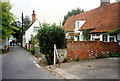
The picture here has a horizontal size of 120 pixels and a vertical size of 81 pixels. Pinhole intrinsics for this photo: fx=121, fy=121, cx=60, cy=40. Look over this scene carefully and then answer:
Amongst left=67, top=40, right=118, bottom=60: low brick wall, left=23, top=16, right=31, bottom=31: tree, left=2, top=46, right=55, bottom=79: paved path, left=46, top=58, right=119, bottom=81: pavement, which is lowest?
left=2, top=46, right=55, bottom=79: paved path

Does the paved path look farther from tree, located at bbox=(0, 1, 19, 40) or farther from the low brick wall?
tree, located at bbox=(0, 1, 19, 40)

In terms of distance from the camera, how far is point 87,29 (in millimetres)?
19797

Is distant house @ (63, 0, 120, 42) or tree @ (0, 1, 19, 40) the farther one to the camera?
tree @ (0, 1, 19, 40)

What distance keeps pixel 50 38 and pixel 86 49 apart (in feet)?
11.3

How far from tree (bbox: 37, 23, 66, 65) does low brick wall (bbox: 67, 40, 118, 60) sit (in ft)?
2.84

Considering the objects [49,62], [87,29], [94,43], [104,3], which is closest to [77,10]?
[104,3]

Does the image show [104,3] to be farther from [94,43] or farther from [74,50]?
[74,50]

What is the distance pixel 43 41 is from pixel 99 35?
10584 millimetres

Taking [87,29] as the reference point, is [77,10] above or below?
above

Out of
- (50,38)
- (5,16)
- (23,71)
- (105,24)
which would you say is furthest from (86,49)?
(5,16)

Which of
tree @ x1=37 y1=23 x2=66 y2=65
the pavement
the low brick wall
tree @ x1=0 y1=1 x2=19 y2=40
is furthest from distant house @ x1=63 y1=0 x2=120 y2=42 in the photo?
tree @ x1=0 y1=1 x2=19 y2=40

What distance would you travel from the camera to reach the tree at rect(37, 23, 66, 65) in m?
9.10

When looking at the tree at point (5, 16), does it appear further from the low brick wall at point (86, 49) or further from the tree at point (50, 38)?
the low brick wall at point (86, 49)

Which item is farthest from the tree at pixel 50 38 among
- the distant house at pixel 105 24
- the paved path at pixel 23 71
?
the distant house at pixel 105 24
